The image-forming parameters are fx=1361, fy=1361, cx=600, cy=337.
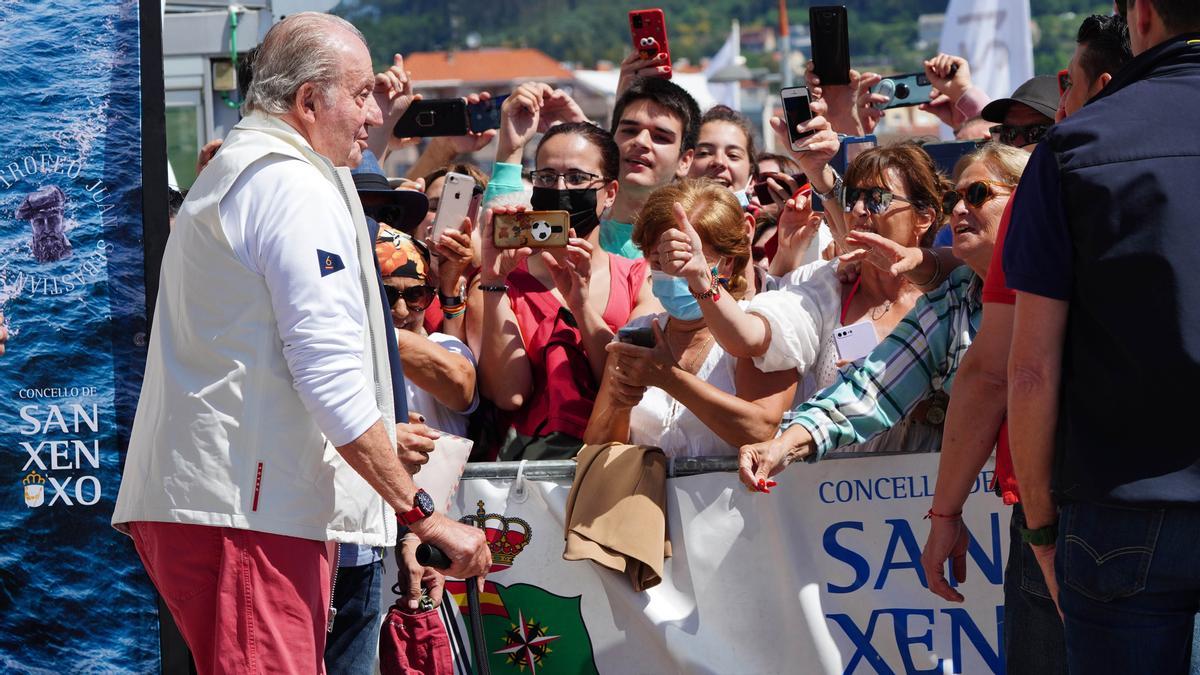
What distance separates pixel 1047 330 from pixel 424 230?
3262mm

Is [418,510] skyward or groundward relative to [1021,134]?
groundward

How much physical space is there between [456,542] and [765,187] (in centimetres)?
322

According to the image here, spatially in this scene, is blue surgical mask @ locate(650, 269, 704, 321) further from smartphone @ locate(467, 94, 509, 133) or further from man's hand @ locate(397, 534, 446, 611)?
smartphone @ locate(467, 94, 509, 133)

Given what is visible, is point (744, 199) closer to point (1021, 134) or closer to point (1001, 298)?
point (1021, 134)

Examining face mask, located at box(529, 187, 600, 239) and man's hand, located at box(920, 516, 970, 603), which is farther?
face mask, located at box(529, 187, 600, 239)

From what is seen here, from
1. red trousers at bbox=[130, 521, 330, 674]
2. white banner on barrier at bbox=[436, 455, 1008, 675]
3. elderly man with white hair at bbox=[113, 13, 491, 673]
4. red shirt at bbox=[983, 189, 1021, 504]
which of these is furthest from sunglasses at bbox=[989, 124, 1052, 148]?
red trousers at bbox=[130, 521, 330, 674]

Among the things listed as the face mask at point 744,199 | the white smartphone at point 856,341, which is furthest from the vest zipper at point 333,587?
the face mask at point 744,199

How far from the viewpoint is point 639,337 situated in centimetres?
384

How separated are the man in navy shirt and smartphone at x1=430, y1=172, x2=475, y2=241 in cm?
231

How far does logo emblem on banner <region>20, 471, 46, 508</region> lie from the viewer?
382cm

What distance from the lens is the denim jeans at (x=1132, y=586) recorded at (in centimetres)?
235

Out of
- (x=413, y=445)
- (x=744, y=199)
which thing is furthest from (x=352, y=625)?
(x=744, y=199)

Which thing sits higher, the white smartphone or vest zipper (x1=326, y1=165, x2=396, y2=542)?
vest zipper (x1=326, y1=165, x2=396, y2=542)

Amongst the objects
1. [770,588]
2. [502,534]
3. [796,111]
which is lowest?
[770,588]
